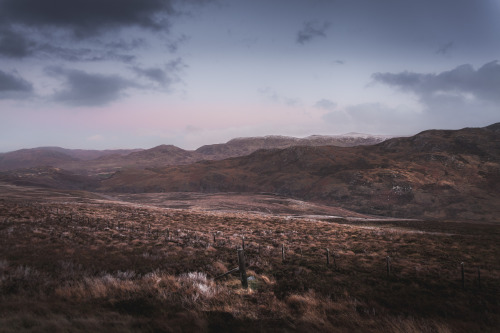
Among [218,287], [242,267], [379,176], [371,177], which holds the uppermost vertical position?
[242,267]

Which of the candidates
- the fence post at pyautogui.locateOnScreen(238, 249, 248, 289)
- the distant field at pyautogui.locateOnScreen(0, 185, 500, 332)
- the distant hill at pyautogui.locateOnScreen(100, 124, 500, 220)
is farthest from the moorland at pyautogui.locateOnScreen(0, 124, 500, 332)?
the distant hill at pyautogui.locateOnScreen(100, 124, 500, 220)

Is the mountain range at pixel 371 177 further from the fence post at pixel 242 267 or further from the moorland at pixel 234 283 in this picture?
the fence post at pixel 242 267

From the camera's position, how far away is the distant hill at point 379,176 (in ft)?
246

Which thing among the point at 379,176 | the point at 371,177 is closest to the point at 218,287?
the point at 371,177

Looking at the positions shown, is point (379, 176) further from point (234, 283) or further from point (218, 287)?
point (218, 287)

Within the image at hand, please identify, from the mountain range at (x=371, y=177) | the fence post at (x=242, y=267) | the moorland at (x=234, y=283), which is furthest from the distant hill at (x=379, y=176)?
the fence post at (x=242, y=267)

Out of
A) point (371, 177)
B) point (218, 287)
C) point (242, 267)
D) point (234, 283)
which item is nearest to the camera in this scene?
point (218, 287)

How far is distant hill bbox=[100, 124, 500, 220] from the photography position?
7488 cm

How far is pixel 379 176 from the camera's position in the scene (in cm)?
9294

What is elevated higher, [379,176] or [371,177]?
[379,176]

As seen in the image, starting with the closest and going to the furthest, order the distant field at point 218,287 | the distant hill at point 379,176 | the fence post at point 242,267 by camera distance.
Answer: the distant field at point 218,287
the fence post at point 242,267
the distant hill at point 379,176

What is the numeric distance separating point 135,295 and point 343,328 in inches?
232

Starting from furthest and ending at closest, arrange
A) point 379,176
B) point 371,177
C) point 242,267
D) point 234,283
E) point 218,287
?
point 371,177, point 379,176, point 234,283, point 242,267, point 218,287

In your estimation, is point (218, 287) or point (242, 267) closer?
point (218, 287)
